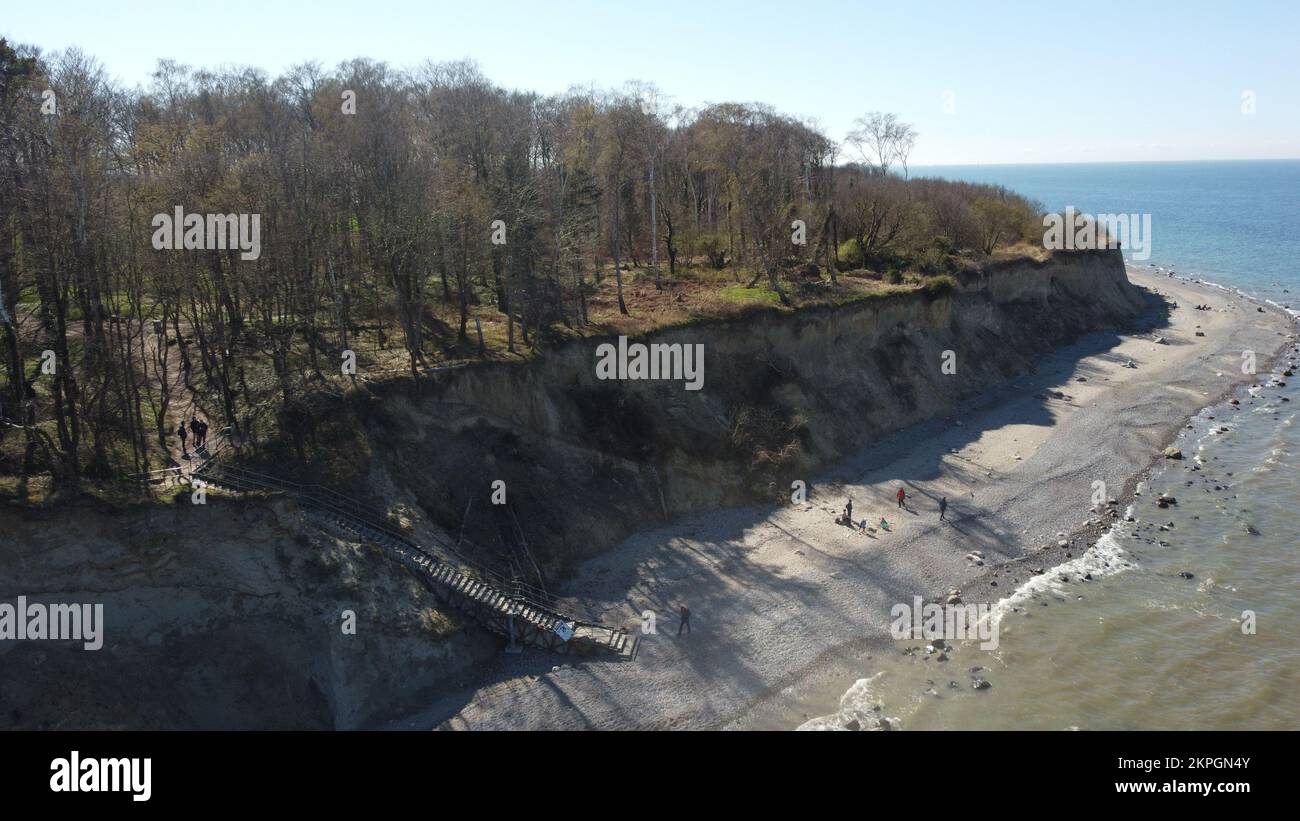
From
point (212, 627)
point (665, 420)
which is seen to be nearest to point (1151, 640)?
point (665, 420)

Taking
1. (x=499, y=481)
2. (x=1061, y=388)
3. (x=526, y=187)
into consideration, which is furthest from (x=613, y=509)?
(x=1061, y=388)

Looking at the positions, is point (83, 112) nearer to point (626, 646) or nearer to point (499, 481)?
point (499, 481)

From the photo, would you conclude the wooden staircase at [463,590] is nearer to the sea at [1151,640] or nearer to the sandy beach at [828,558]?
the sandy beach at [828,558]

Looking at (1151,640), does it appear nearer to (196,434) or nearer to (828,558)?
(828,558)

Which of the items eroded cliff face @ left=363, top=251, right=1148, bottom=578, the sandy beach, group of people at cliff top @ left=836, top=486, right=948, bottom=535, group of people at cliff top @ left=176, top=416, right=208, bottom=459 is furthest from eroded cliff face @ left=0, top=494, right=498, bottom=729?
group of people at cliff top @ left=836, top=486, right=948, bottom=535

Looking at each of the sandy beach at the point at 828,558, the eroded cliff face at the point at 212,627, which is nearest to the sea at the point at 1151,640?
the sandy beach at the point at 828,558

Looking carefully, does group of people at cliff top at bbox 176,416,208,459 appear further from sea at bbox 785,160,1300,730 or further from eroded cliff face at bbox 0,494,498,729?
sea at bbox 785,160,1300,730
